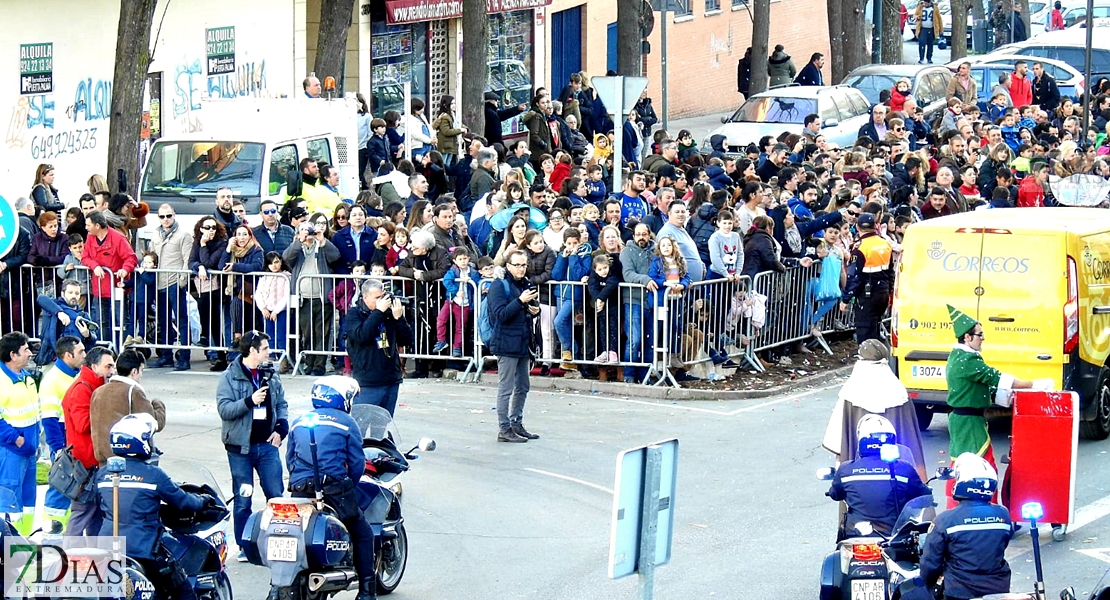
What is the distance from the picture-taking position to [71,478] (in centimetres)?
1075

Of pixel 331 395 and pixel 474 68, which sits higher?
pixel 474 68

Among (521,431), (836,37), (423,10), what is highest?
(836,37)

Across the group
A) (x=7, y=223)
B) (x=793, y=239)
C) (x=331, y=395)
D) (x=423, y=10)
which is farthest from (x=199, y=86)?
(x=331, y=395)

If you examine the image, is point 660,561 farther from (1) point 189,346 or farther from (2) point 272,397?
(1) point 189,346

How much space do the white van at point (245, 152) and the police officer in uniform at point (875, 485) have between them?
11638mm

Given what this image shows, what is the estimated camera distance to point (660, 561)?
7.73 metres

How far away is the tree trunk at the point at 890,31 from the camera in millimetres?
43656

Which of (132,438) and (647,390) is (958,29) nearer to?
(647,390)

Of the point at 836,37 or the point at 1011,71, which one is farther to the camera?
the point at 836,37

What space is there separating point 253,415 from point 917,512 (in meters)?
4.30

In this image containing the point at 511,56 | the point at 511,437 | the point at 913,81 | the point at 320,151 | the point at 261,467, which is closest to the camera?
the point at 261,467

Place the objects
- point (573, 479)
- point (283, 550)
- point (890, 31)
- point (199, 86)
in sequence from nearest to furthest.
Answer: point (283, 550) < point (573, 479) < point (199, 86) < point (890, 31)

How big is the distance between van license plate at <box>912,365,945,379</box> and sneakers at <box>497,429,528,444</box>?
10.8ft

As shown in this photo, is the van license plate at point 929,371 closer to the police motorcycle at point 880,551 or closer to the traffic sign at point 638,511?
the police motorcycle at point 880,551
